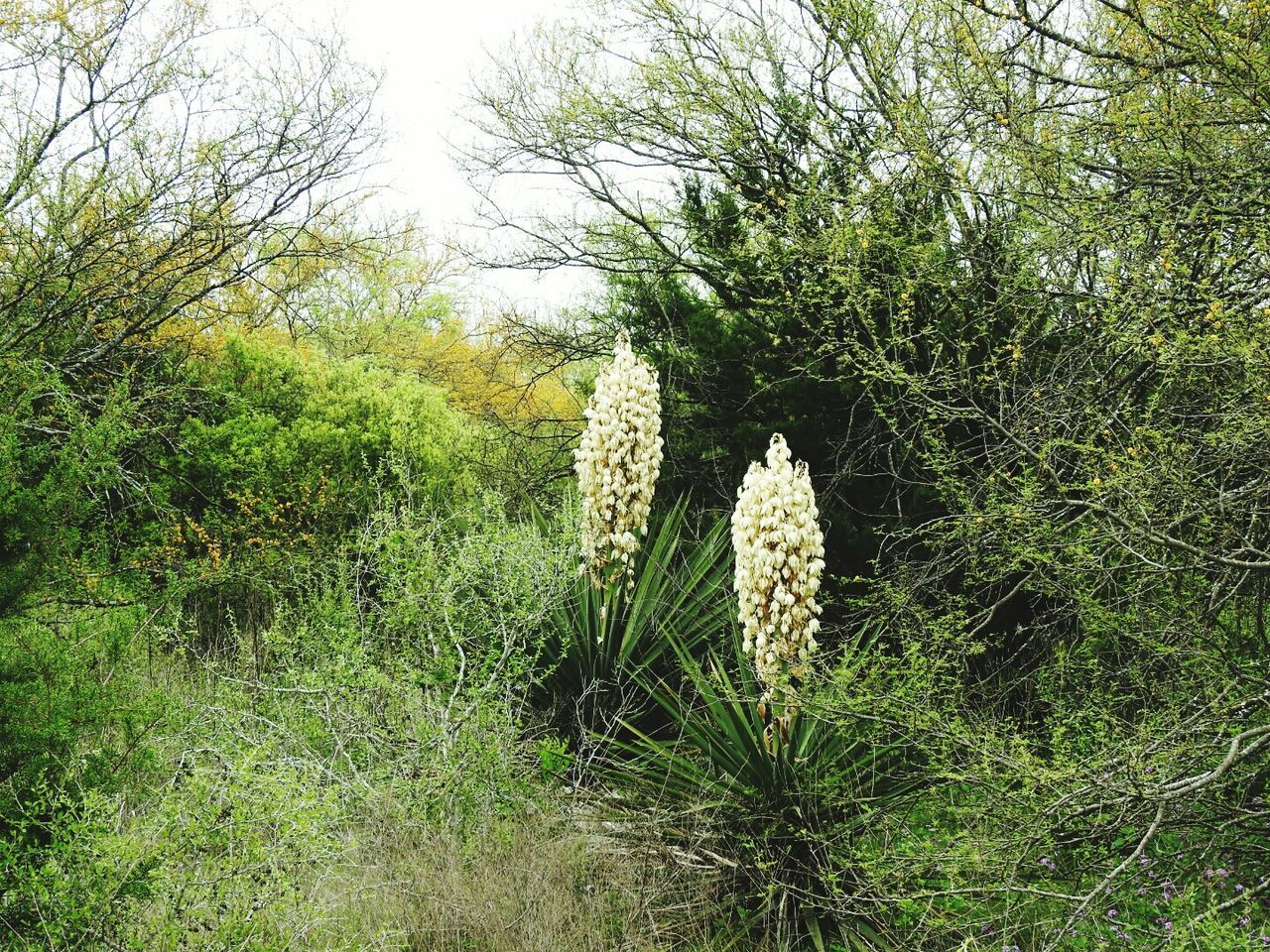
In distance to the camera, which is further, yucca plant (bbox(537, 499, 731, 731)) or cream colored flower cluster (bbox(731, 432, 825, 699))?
yucca plant (bbox(537, 499, 731, 731))

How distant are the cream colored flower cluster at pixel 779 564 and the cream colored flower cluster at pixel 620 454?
3.94ft

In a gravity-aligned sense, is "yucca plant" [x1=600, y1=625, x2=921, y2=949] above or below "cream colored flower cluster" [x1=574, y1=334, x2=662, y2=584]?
below

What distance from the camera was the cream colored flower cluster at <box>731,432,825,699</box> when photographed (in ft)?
14.4

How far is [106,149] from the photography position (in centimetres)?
789

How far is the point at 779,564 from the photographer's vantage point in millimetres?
4375

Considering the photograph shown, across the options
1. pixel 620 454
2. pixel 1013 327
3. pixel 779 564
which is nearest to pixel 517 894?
pixel 779 564

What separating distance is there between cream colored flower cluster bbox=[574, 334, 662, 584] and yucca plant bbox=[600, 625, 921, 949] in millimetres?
1113

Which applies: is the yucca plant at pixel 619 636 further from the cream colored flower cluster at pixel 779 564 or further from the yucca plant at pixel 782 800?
the cream colored flower cluster at pixel 779 564

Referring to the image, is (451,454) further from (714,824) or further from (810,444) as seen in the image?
(714,824)

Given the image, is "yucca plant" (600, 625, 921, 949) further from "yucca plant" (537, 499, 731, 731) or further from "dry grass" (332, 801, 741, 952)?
"yucca plant" (537, 499, 731, 731)

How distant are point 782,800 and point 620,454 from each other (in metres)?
2.00

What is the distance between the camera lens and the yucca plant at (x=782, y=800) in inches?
159

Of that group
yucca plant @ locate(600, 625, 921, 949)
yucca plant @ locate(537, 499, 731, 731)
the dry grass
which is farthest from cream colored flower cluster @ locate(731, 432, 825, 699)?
yucca plant @ locate(537, 499, 731, 731)

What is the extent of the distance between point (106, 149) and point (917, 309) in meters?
5.85
